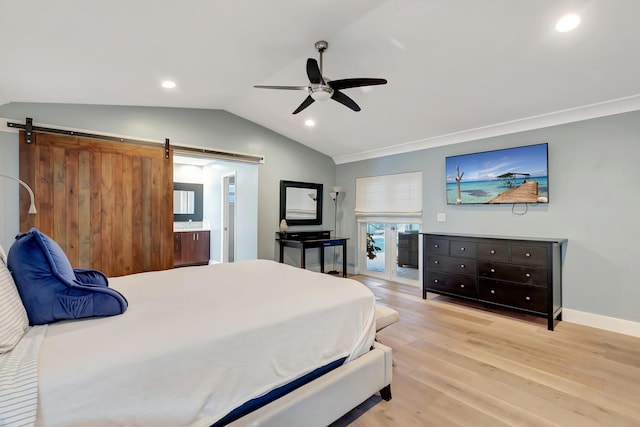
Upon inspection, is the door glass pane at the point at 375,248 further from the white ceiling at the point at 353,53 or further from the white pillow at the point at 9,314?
the white pillow at the point at 9,314

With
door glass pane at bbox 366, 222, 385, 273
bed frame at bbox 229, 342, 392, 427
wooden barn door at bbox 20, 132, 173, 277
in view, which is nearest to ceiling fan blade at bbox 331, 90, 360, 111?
bed frame at bbox 229, 342, 392, 427

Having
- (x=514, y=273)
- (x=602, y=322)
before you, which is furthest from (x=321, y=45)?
(x=602, y=322)

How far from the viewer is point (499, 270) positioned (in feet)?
11.5

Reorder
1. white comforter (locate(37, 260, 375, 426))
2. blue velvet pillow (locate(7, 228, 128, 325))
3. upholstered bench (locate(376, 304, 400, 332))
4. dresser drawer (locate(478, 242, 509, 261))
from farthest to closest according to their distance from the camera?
dresser drawer (locate(478, 242, 509, 261))
upholstered bench (locate(376, 304, 400, 332))
blue velvet pillow (locate(7, 228, 128, 325))
white comforter (locate(37, 260, 375, 426))

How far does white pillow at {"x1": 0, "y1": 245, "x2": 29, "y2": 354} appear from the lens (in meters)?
1.10

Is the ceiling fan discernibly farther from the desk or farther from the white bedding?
the desk

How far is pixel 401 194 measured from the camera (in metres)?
5.09

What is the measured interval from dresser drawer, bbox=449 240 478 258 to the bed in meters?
2.28

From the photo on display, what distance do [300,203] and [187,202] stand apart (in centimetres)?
284

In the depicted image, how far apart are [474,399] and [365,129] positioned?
3614mm

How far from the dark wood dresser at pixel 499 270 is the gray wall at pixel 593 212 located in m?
0.21

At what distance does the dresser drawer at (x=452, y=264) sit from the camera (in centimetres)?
374

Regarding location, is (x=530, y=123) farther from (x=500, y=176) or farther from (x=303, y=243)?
(x=303, y=243)

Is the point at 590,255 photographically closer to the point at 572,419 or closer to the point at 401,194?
the point at 572,419
